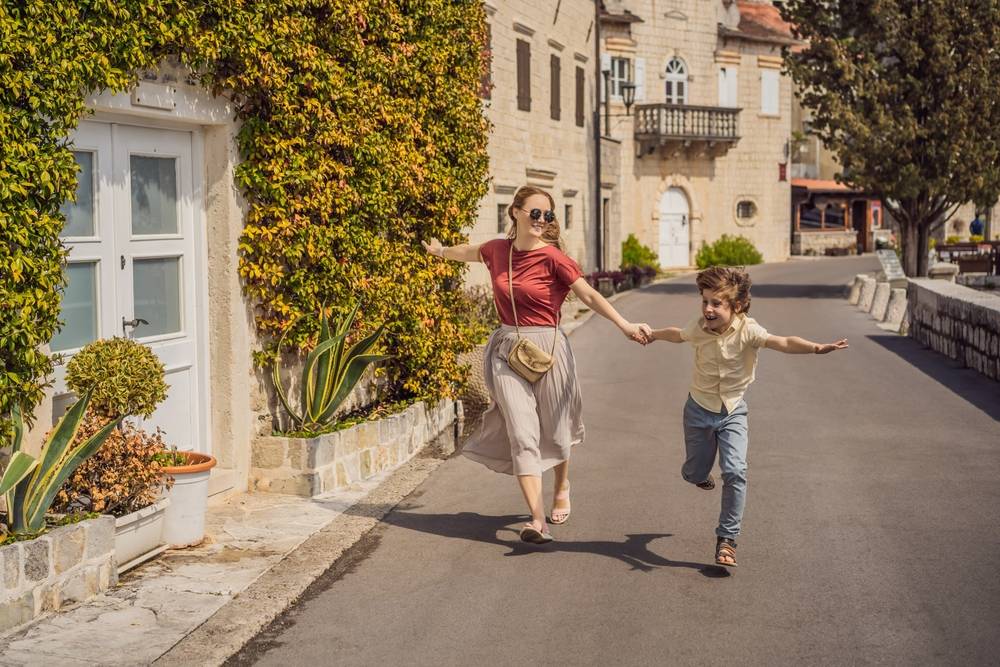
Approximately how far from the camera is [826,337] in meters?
20.9

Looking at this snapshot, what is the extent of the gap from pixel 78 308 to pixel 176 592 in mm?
1921

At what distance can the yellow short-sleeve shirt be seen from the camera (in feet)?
22.6

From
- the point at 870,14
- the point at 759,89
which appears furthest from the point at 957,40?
the point at 759,89

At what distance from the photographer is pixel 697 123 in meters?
48.6

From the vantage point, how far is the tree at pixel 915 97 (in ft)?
98.6

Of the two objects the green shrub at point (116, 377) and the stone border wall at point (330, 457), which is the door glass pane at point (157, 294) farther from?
the stone border wall at point (330, 457)

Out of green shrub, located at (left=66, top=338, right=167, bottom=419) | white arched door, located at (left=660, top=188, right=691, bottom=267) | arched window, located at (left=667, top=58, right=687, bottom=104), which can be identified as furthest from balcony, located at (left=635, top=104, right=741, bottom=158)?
green shrub, located at (left=66, top=338, right=167, bottom=419)

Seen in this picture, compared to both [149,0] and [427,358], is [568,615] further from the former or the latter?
[427,358]

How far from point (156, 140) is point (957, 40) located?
86.0 feet

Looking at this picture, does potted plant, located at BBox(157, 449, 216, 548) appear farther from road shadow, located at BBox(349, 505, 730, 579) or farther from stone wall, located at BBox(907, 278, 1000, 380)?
stone wall, located at BBox(907, 278, 1000, 380)

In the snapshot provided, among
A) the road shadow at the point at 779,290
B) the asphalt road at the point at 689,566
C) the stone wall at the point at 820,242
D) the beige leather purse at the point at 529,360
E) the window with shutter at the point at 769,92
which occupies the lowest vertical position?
the asphalt road at the point at 689,566

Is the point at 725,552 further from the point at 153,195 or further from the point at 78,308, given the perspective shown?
the point at 153,195

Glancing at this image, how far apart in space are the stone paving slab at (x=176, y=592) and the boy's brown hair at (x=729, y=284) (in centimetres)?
270

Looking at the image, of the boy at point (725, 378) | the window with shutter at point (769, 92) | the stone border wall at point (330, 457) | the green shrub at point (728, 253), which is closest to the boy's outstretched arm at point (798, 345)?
the boy at point (725, 378)
